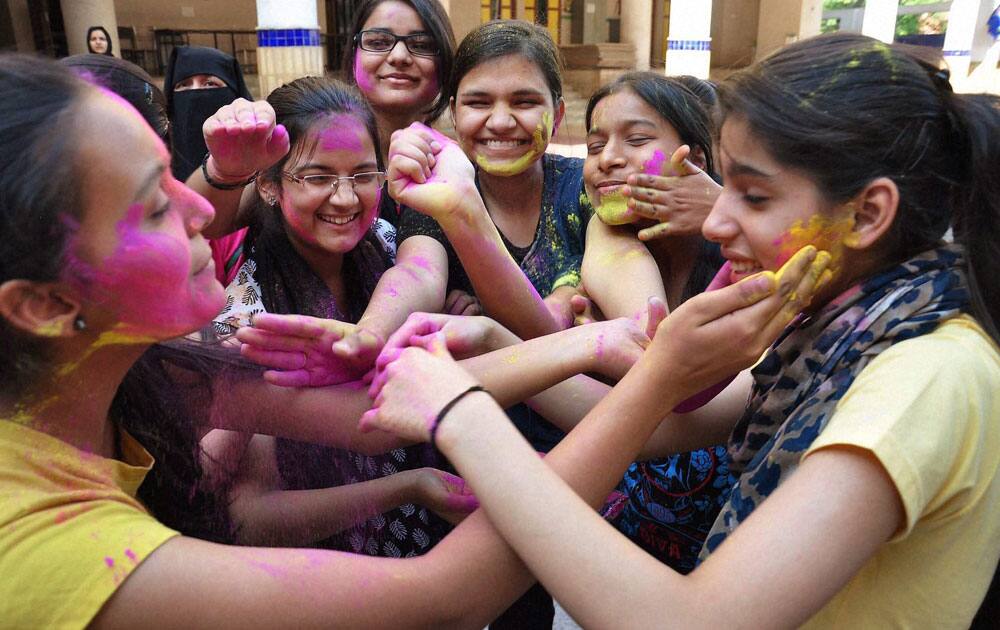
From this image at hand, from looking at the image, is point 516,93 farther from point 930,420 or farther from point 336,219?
point 930,420

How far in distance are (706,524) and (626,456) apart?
640mm

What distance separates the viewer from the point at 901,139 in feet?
3.97

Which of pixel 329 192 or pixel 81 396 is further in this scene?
pixel 329 192

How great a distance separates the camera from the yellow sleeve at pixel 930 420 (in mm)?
991

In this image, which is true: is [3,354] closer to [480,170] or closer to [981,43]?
[480,170]

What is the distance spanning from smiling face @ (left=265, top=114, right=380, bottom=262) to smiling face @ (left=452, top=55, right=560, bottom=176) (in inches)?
13.4

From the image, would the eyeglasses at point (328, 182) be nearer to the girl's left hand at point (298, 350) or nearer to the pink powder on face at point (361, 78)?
the girl's left hand at point (298, 350)

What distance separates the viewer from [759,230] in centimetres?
129

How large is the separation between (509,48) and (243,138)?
0.81 metres

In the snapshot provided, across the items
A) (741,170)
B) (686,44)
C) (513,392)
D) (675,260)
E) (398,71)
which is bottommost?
(513,392)

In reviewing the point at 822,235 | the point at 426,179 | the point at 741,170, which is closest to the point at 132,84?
the point at 426,179

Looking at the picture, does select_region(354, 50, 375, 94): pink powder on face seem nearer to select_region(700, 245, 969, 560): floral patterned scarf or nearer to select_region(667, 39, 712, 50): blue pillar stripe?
select_region(700, 245, 969, 560): floral patterned scarf

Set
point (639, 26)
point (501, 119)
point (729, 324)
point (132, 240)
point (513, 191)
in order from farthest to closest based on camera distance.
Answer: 1. point (639, 26)
2. point (513, 191)
3. point (501, 119)
4. point (729, 324)
5. point (132, 240)

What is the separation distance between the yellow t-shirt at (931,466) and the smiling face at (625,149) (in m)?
0.94
